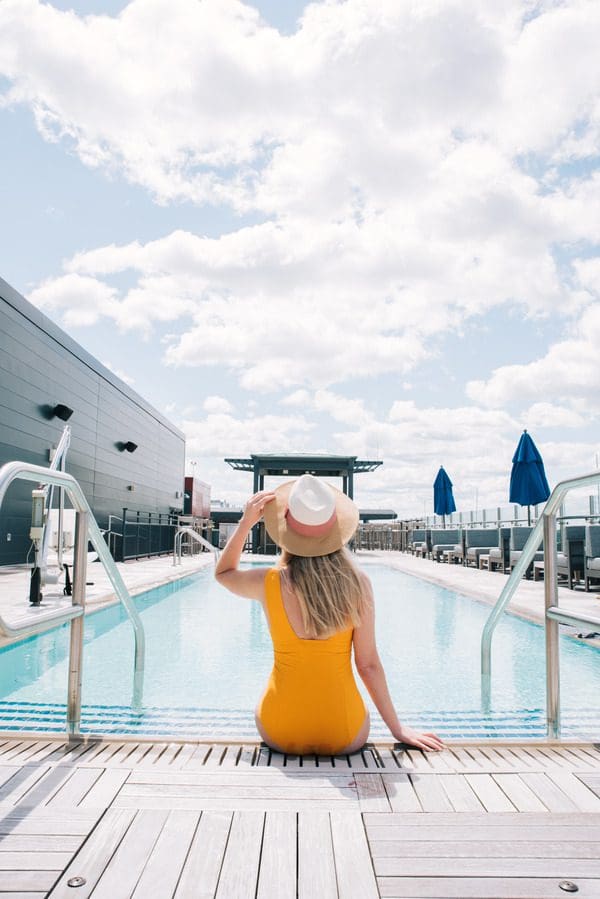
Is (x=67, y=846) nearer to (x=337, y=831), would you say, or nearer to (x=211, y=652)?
(x=337, y=831)

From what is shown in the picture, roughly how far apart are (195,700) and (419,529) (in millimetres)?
18194

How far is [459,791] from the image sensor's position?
5.48ft

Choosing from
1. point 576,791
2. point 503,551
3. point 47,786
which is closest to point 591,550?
point 503,551

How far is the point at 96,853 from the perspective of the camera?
132 cm

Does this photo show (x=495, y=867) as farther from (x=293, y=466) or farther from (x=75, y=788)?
(x=293, y=466)

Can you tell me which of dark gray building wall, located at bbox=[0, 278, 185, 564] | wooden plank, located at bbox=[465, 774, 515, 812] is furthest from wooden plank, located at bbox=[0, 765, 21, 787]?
dark gray building wall, located at bbox=[0, 278, 185, 564]

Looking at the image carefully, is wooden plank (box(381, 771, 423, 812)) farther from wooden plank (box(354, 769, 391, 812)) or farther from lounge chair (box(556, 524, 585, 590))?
lounge chair (box(556, 524, 585, 590))

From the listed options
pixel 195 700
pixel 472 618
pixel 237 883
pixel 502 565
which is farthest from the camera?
pixel 502 565

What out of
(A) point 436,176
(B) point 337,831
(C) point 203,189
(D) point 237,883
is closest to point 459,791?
(B) point 337,831

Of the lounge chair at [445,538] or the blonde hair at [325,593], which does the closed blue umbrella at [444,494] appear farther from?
the blonde hair at [325,593]

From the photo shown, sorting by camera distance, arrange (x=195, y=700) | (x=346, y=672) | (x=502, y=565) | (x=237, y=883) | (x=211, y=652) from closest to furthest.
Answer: (x=237, y=883) → (x=346, y=672) → (x=195, y=700) → (x=211, y=652) → (x=502, y=565)

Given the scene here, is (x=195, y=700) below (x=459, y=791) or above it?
below

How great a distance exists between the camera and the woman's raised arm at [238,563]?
1954 millimetres

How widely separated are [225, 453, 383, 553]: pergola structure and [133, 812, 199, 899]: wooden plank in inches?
686
